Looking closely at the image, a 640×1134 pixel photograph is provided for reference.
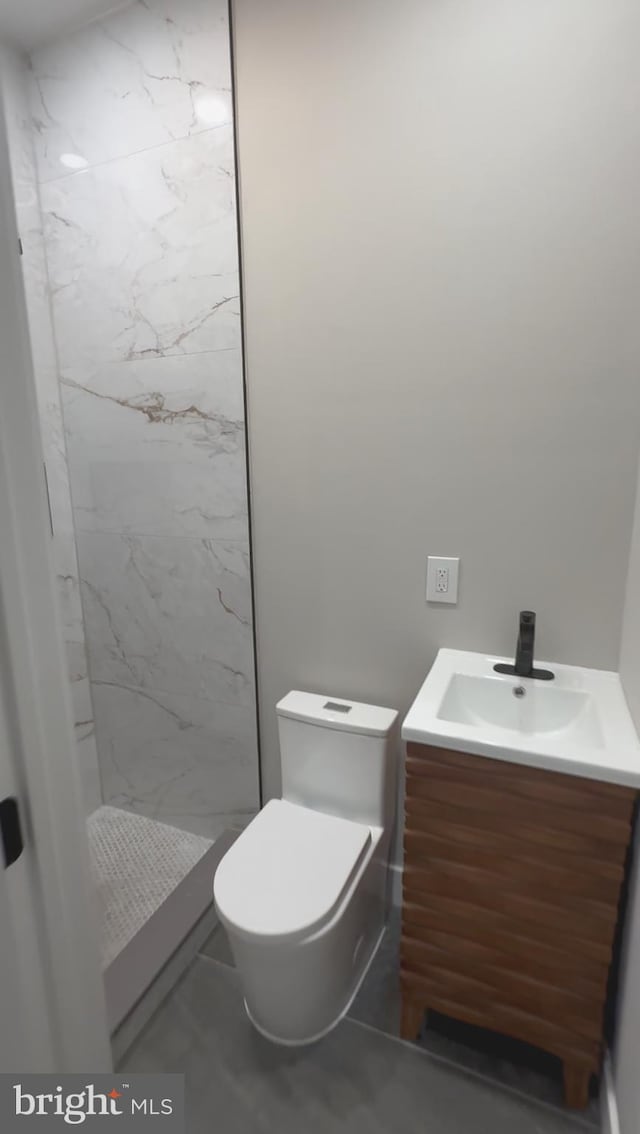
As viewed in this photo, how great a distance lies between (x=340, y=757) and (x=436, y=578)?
1.98 ft

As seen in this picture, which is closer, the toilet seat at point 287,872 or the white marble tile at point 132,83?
the toilet seat at point 287,872

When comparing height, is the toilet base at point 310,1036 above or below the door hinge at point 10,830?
below

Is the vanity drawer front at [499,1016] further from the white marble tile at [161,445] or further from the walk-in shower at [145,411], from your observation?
the white marble tile at [161,445]

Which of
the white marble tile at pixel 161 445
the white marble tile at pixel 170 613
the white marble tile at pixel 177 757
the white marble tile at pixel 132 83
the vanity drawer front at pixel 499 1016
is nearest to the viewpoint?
the vanity drawer front at pixel 499 1016

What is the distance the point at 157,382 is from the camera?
6.00 ft

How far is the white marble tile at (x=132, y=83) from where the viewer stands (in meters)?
1.55

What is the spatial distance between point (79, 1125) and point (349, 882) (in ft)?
2.40

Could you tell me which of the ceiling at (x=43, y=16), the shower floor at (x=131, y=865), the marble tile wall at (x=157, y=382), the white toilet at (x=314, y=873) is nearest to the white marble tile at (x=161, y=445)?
the marble tile wall at (x=157, y=382)

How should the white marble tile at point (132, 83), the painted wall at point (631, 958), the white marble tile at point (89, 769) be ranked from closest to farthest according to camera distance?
the painted wall at point (631, 958)
the white marble tile at point (132, 83)
the white marble tile at point (89, 769)

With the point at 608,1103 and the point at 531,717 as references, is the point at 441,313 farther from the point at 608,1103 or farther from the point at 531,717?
the point at 608,1103

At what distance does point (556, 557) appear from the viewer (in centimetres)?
144

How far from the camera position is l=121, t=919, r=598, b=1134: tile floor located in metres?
1.24

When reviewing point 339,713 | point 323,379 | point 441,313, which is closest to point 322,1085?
point 339,713

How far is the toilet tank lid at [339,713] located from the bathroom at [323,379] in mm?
95
